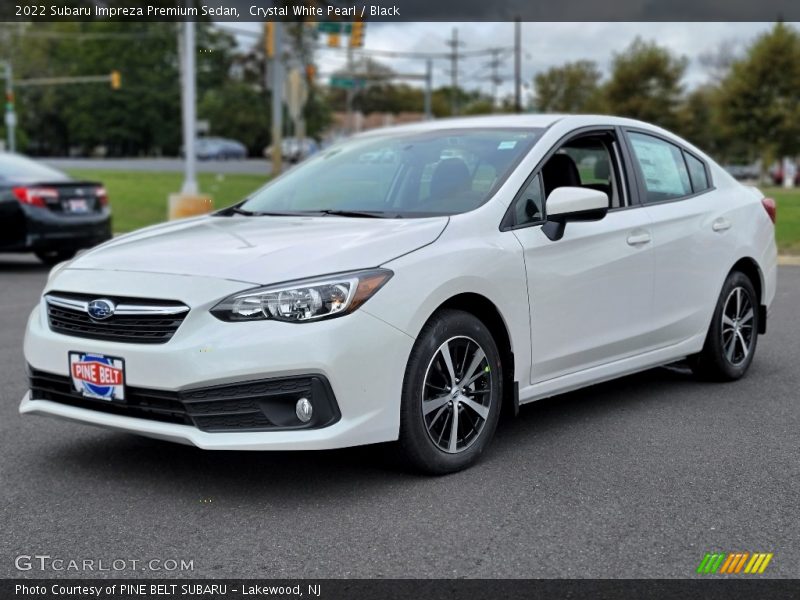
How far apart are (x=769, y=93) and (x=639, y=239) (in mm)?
39829

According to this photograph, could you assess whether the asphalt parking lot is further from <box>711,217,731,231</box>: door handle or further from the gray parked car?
the gray parked car

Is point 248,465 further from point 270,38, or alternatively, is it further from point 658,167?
point 270,38

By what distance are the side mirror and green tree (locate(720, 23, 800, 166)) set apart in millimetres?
39464

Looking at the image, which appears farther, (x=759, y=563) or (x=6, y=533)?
(x=6, y=533)

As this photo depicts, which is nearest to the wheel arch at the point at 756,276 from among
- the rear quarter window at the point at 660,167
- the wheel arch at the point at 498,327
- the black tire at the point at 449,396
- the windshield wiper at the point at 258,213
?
the rear quarter window at the point at 660,167

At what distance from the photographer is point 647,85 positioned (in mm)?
50562

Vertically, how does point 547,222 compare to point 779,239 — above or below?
above

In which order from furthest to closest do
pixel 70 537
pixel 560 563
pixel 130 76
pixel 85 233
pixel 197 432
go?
pixel 130 76 → pixel 85 233 → pixel 197 432 → pixel 70 537 → pixel 560 563

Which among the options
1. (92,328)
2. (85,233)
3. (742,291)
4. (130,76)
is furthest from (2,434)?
(130,76)

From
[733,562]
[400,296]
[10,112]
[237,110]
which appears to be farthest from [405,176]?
[237,110]

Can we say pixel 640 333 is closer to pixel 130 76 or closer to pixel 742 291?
pixel 742 291

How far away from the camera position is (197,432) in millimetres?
4008

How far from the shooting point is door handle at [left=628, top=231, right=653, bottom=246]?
5445 millimetres

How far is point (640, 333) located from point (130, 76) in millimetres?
82274
